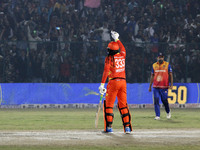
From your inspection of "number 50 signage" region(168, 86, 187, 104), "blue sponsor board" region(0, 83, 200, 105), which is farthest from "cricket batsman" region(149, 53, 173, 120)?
"number 50 signage" region(168, 86, 187, 104)

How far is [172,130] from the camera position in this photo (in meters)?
12.4

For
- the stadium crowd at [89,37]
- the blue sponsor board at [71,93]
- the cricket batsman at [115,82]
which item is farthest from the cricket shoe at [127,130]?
the stadium crowd at [89,37]

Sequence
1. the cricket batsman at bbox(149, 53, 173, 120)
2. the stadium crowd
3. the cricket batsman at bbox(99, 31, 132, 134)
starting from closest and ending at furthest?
the cricket batsman at bbox(99, 31, 132, 134) → the cricket batsman at bbox(149, 53, 173, 120) → the stadium crowd

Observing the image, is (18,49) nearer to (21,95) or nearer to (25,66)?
(25,66)

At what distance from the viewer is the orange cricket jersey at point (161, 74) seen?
1647 cm

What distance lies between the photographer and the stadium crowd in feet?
78.2

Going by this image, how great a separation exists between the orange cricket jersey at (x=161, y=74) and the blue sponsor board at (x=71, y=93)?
6906 mm

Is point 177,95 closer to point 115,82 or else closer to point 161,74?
point 161,74

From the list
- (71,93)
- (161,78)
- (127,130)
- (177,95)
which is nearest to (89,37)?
(71,93)

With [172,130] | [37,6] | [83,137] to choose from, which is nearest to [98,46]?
[37,6]

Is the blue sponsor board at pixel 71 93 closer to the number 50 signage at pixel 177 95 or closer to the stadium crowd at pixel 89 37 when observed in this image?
the number 50 signage at pixel 177 95

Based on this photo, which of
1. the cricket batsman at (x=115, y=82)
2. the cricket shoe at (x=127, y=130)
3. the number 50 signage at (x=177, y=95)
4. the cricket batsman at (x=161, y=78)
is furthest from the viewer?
the number 50 signage at (x=177, y=95)

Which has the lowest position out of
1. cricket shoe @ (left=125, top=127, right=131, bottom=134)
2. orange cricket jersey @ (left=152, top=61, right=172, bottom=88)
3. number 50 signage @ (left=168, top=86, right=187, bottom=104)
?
number 50 signage @ (left=168, top=86, right=187, bottom=104)

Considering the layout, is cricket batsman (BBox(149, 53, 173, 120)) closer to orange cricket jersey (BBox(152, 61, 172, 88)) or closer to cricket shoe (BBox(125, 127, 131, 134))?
orange cricket jersey (BBox(152, 61, 172, 88))
